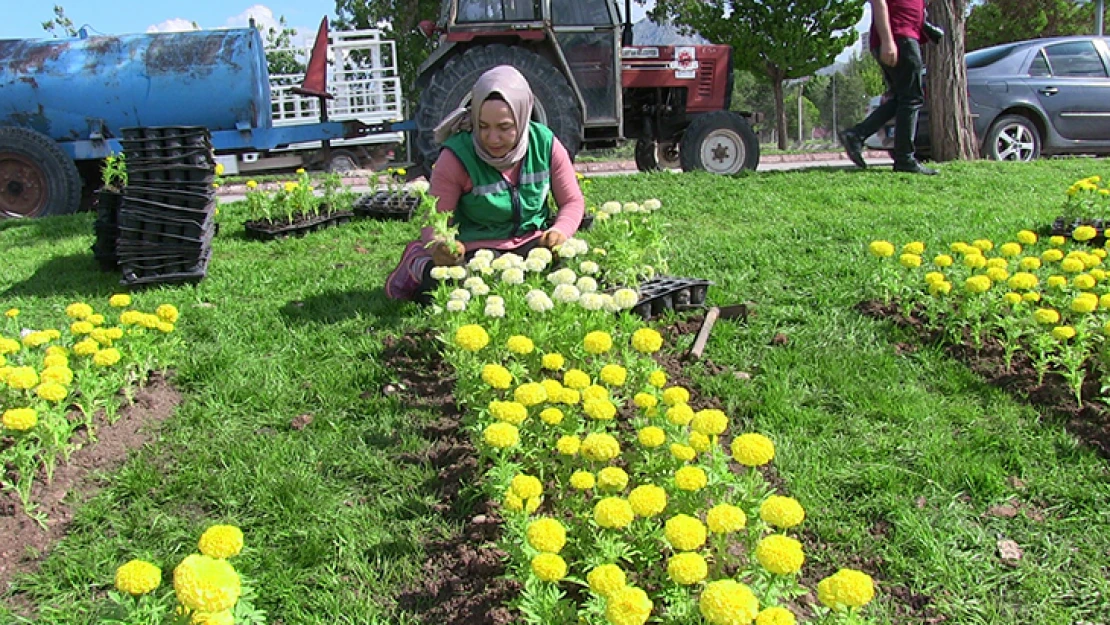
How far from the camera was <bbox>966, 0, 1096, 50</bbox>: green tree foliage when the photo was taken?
26.4m

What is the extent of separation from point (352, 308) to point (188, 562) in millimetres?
3027

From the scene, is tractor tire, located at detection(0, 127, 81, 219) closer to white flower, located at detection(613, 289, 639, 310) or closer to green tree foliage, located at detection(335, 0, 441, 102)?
white flower, located at detection(613, 289, 639, 310)

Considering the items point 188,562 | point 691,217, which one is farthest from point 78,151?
point 188,562

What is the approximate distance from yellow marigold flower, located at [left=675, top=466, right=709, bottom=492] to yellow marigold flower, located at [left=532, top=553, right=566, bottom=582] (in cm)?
41

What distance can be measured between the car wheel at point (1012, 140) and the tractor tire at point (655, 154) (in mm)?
3803

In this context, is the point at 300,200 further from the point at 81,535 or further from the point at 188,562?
the point at 188,562

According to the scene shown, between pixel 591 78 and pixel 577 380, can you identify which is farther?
pixel 591 78

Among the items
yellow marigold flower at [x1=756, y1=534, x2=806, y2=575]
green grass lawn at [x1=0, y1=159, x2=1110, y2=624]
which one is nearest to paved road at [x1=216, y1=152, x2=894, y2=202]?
green grass lawn at [x1=0, y1=159, x2=1110, y2=624]

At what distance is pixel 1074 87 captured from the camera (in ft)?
31.3

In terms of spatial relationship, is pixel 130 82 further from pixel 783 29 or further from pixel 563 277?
pixel 783 29

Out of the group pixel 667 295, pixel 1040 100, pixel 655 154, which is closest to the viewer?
pixel 667 295

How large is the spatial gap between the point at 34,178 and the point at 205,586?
8693 millimetres

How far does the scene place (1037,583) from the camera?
6.90 ft

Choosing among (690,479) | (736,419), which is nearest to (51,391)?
(690,479)
